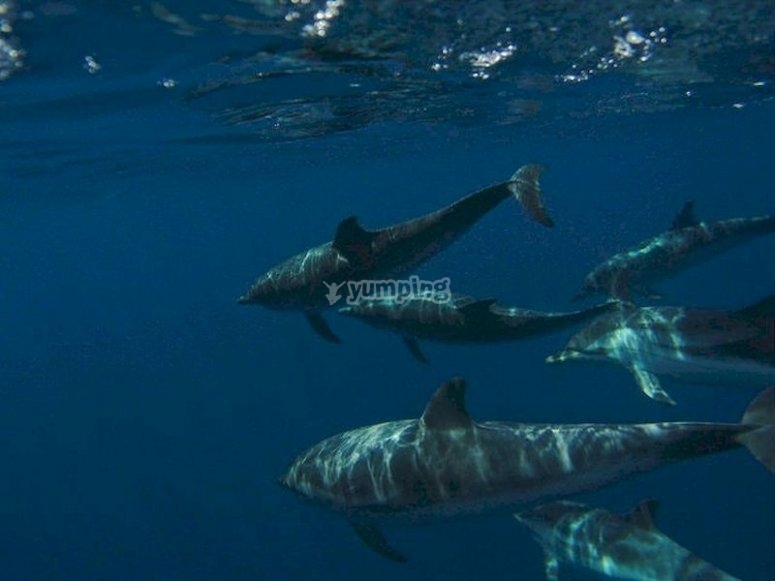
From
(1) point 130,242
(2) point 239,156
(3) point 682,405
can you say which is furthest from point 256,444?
(1) point 130,242

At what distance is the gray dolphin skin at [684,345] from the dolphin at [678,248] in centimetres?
240

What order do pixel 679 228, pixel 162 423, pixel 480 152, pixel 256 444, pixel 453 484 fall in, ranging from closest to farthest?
1. pixel 453 484
2. pixel 679 228
3. pixel 256 444
4. pixel 162 423
5. pixel 480 152

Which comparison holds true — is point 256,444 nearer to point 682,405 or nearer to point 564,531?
point 682,405

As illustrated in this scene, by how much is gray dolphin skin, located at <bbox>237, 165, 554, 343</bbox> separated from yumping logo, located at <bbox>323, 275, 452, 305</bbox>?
0.24ft

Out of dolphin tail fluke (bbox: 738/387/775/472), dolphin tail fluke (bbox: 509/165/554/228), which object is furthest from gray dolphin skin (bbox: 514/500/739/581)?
dolphin tail fluke (bbox: 509/165/554/228)

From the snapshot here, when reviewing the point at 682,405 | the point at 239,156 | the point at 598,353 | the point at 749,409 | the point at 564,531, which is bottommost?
the point at 682,405

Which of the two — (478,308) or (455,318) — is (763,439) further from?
(455,318)

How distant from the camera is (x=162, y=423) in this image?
120ft

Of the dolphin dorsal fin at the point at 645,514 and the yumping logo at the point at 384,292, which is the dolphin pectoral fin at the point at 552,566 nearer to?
the dolphin dorsal fin at the point at 645,514

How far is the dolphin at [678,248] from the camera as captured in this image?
1563cm

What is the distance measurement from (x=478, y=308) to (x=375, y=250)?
6.12ft

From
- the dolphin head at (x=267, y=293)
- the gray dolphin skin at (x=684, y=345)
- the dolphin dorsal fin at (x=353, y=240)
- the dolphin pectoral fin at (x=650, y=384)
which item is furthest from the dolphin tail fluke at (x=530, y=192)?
the dolphin pectoral fin at (x=650, y=384)

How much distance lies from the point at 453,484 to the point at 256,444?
23.9m

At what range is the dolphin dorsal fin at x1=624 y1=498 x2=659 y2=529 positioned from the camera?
33.7ft
